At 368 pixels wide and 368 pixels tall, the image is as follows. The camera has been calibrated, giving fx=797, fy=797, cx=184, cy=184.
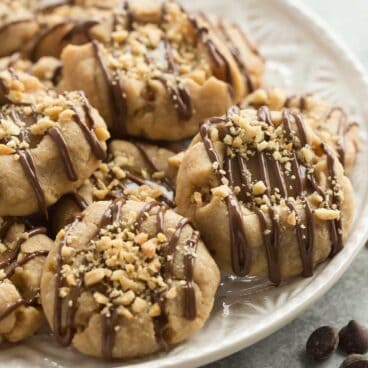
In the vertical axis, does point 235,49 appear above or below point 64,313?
above

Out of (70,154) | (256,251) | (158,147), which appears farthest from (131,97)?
(256,251)

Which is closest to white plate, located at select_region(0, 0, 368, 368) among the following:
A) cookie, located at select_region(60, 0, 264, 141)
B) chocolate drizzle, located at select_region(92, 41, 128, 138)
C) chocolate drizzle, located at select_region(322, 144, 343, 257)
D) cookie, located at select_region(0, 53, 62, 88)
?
chocolate drizzle, located at select_region(322, 144, 343, 257)

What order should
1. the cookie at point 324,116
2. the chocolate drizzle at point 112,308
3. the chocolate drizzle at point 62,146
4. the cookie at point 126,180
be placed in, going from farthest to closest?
the cookie at point 324,116, the cookie at point 126,180, the chocolate drizzle at point 62,146, the chocolate drizzle at point 112,308

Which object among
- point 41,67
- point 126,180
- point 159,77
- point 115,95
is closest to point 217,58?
point 159,77

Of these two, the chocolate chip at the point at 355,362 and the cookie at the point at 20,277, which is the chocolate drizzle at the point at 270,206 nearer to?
the chocolate chip at the point at 355,362

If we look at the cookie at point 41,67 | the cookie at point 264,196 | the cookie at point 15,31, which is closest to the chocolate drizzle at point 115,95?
the cookie at point 41,67

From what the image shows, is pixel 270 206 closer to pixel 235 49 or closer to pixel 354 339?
pixel 354 339
